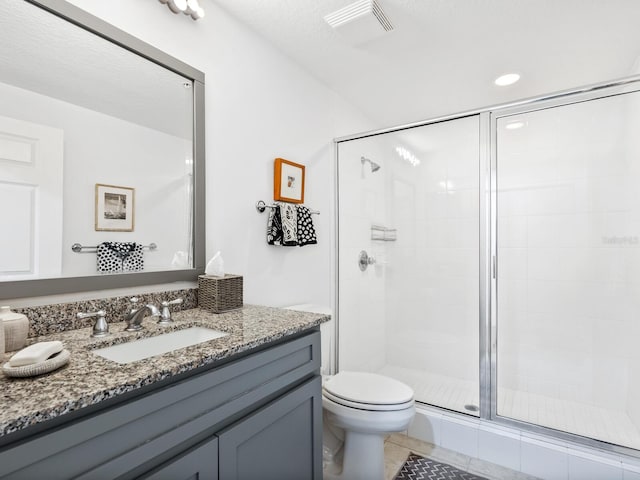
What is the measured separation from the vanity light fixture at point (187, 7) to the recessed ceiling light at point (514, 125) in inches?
68.3

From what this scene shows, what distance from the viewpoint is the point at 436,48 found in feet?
6.61

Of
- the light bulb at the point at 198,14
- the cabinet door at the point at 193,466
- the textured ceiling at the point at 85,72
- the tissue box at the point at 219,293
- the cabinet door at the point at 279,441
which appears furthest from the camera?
the light bulb at the point at 198,14

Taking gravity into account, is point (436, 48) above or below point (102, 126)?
above

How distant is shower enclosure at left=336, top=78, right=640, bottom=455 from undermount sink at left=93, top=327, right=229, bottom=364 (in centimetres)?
141

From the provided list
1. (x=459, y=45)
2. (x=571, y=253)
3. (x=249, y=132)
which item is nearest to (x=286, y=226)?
(x=249, y=132)

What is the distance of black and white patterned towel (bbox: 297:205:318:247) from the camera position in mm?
2012

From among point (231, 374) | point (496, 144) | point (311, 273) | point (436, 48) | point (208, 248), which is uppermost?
point (436, 48)

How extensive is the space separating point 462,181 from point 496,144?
376mm

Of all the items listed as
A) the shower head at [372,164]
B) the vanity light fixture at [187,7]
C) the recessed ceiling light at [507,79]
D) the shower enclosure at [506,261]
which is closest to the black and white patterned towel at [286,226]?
the shower enclosure at [506,261]

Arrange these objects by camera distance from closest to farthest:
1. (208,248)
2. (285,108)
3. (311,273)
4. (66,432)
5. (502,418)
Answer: (66,432), (208,248), (502,418), (285,108), (311,273)

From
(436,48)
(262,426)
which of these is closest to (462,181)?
(436,48)

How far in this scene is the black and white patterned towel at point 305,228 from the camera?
6.60 ft

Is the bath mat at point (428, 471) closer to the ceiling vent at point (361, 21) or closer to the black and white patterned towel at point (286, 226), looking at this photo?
the black and white patterned towel at point (286, 226)

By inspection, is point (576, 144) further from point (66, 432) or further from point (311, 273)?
point (66, 432)
